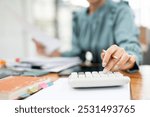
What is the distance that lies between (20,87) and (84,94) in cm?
11

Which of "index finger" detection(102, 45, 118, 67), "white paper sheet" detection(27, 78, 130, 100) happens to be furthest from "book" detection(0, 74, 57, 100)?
"index finger" detection(102, 45, 118, 67)

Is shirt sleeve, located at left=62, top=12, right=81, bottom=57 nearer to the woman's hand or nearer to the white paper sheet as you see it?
the woman's hand

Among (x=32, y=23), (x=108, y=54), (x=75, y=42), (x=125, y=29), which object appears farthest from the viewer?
(x=32, y=23)

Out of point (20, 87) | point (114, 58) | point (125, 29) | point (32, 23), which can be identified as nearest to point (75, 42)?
point (125, 29)

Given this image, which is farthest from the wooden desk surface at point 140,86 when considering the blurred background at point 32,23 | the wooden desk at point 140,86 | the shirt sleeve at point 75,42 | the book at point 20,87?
the blurred background at point 32,23

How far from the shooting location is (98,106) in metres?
0.36

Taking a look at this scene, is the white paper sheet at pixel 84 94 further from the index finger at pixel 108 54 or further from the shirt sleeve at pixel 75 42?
the shirt sleeve at pixel 75 42

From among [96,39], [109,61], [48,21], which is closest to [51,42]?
[96,39]

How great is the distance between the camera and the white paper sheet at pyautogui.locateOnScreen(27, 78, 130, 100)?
39 centimetres

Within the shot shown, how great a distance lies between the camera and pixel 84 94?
408mm

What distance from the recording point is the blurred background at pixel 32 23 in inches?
82.8

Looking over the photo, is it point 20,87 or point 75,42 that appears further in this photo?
point 75,42

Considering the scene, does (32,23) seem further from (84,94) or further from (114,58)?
(84,94)

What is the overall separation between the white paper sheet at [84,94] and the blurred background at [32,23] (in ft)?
3.22
